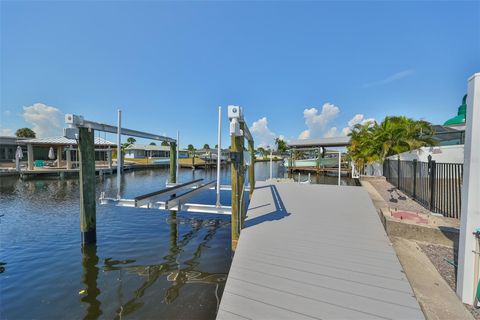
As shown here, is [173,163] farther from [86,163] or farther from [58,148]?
[58,148]

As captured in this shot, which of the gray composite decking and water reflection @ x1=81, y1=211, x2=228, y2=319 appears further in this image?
water reflection @ x1=81, y1=211, x2=228, y2=319

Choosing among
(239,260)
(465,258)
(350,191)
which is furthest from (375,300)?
(350,191)

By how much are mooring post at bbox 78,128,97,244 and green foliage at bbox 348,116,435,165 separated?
20880 millimetres

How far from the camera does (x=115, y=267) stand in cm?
558

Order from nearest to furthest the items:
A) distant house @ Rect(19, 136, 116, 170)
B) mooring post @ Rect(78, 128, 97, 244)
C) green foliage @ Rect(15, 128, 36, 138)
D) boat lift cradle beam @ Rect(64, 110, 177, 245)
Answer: boat lift cradle beam @ Rect(64, 110, 177, 245), mooring post @ Rect(78, 128, 97, 244), distant house @ Rect(19, 136, 116, 170), green foliage @ Rect(15, 128, 36, 138)

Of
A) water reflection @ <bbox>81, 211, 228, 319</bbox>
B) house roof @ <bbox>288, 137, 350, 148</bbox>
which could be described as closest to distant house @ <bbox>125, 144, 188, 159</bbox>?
house roof @ <bbox>288, 137, 350, 148</bbox>

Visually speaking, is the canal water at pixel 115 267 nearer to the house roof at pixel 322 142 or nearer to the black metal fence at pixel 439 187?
the black metal fence at pixel 439 187

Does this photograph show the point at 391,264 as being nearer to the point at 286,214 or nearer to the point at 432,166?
the point at 286,214

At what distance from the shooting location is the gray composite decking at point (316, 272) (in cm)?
241

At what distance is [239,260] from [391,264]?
2.25m

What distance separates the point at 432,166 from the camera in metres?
7.35

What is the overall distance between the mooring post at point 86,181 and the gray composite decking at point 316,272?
15.0 feet

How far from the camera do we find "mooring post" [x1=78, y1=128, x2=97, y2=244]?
236 inches

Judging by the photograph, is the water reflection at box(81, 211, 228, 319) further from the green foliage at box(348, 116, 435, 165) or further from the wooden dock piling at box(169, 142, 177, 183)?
the green foliage at box(348, 116, 435, 165)
